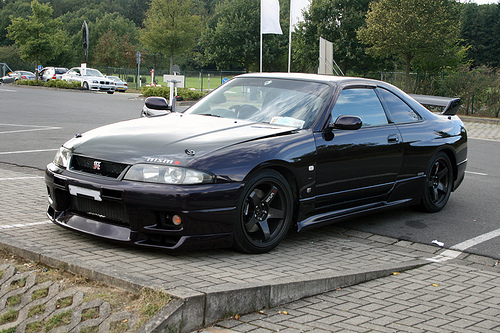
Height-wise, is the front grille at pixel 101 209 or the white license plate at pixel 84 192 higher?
the white license plate at pixel 84 192

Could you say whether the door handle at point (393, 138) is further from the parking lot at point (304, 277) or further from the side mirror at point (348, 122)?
the parking lot at point (304, 277)

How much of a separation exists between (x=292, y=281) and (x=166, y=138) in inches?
61.8

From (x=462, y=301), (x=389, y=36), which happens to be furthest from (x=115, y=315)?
(x=389, y=36)

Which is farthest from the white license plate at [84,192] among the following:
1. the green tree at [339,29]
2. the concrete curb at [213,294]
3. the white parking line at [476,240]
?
the green tree at [339,29]

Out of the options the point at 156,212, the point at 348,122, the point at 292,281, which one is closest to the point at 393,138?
the point at 348,122

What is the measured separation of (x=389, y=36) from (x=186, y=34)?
3014 cm

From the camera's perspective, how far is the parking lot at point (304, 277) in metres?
3.46

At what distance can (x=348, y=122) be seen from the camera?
17.0 feet

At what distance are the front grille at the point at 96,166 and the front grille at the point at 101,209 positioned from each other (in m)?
0.22

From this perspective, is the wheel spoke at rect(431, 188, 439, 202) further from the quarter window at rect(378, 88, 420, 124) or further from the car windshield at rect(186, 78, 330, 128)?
the car windshield at rect(186, 78, 330, 128)

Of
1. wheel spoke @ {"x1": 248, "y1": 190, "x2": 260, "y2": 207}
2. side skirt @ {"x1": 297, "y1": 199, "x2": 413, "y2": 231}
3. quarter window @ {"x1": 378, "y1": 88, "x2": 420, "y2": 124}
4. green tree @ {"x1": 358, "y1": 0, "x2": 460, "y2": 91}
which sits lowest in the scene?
side skirt @ {"x1": 297, "y1": 199, "x2": 413, "y2": 231}

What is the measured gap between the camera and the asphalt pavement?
11.2 feet

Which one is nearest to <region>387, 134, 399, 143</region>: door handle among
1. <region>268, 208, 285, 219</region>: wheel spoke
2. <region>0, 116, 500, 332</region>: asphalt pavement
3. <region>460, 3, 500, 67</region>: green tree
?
<region>0, 116, 500, 332</region>: asphalt pavement

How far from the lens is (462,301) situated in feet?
13.6
